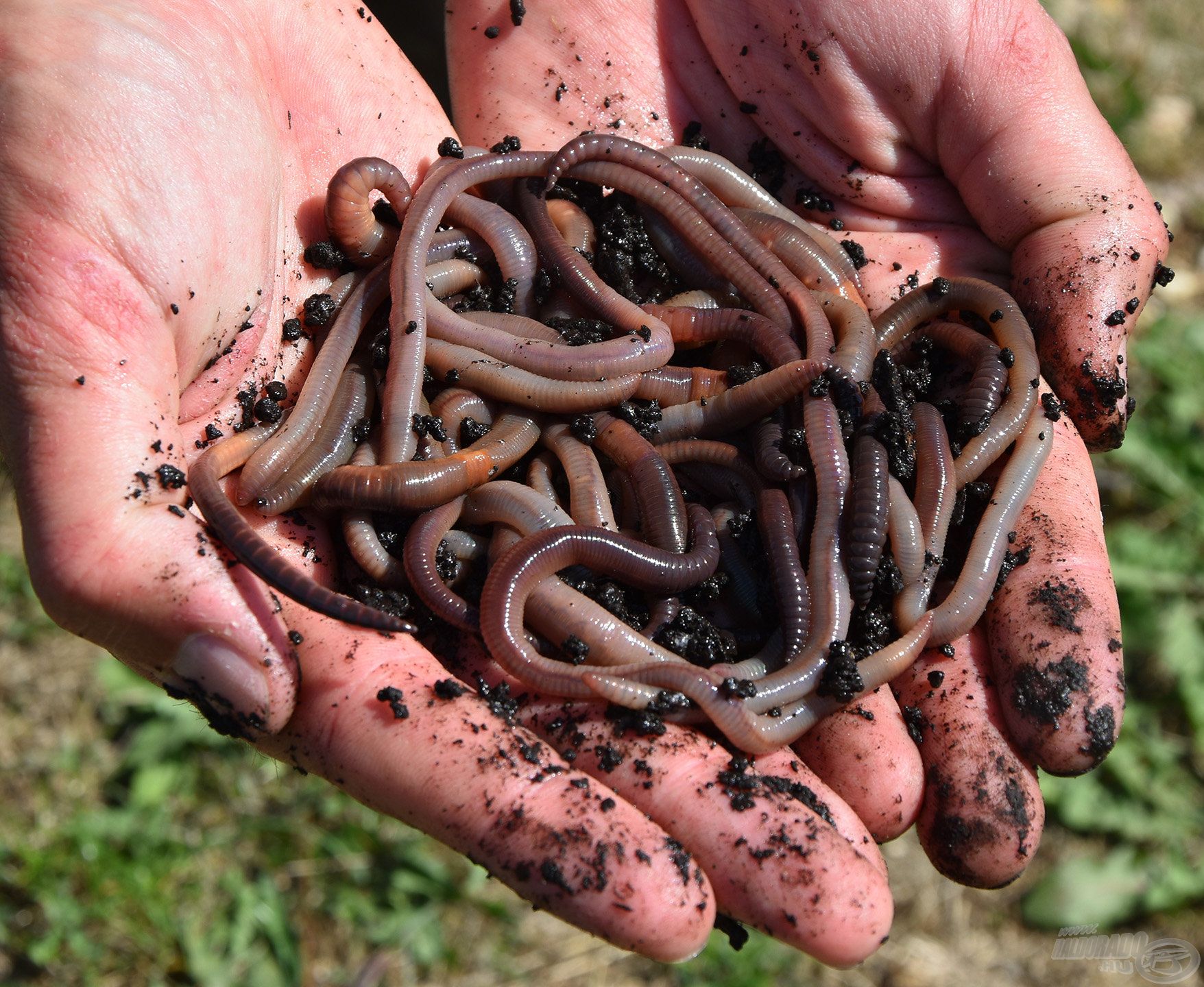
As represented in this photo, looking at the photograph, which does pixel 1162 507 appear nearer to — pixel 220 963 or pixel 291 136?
pixel 291 136

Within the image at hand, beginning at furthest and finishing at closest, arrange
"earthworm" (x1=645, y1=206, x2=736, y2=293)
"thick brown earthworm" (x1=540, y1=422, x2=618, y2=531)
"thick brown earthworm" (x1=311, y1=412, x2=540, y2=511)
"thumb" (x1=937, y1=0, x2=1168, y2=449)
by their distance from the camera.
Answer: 1. "earthworm" (x1=645, y1=206, x2=736, y2=293)
2. "thumb" (x1=937, y1=0, x2=1168, y2=449)
3. "thick brown earthworm" (x1=540, y1=422, x2=618, y2=531)
4. "thick brown earthworm" (x1=311, y1=412, x2=540, y2=511)

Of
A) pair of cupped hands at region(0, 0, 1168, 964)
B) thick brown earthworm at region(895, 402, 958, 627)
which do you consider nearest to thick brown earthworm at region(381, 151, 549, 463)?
pair of cupped hands at region(0, 0, 1168, 964)

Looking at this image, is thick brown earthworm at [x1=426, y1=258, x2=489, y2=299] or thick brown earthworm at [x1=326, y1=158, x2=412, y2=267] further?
thick brown earthworm at [x1=426, y1=258, x2=489, y2=299]

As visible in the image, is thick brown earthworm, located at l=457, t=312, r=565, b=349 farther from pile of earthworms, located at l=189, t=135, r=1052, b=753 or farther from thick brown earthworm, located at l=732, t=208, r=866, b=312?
thick brown earthworm, located at l=732, t=208, r=866, b=312

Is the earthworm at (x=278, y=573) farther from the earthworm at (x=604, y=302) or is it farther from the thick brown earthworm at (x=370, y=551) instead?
the earthworm at (x=604, y=302)

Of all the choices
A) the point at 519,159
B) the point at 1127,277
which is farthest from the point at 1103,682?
the point at 519,159

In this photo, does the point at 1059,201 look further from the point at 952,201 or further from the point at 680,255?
the point at 680,255
